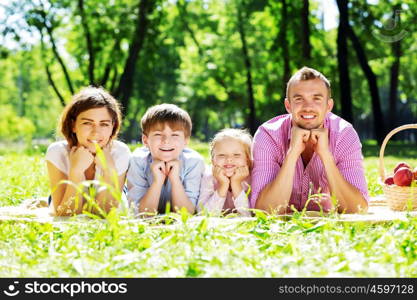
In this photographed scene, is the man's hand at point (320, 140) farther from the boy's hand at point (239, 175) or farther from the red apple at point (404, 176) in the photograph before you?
the red apple at point (404, 176)

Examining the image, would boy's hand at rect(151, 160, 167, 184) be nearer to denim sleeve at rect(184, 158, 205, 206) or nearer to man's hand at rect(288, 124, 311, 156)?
denim sleeve at rect(184, 158, 205, 206)

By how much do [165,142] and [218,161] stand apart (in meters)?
0.46

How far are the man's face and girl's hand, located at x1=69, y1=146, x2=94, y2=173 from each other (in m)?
1.58

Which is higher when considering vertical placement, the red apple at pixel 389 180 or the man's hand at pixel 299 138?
the man's hand at pixel 299 138

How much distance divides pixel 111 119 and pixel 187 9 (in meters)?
26.8

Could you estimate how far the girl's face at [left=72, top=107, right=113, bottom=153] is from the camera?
4.48 m

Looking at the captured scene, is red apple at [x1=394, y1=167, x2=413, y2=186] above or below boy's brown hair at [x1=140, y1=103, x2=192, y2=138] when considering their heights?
below

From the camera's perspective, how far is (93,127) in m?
4.49

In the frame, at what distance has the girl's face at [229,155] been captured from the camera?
470cm

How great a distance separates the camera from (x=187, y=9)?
30.5 meters

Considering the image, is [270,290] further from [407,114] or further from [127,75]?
[407,114]

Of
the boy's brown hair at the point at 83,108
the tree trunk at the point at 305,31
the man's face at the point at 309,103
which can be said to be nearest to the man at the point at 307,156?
the man's face at the point at 309,103

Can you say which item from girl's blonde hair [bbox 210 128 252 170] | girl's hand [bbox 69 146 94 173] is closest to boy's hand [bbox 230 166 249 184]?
girl's blonde hair [bbox 210 128 252 170]

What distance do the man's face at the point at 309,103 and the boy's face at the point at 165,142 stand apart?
909mm
